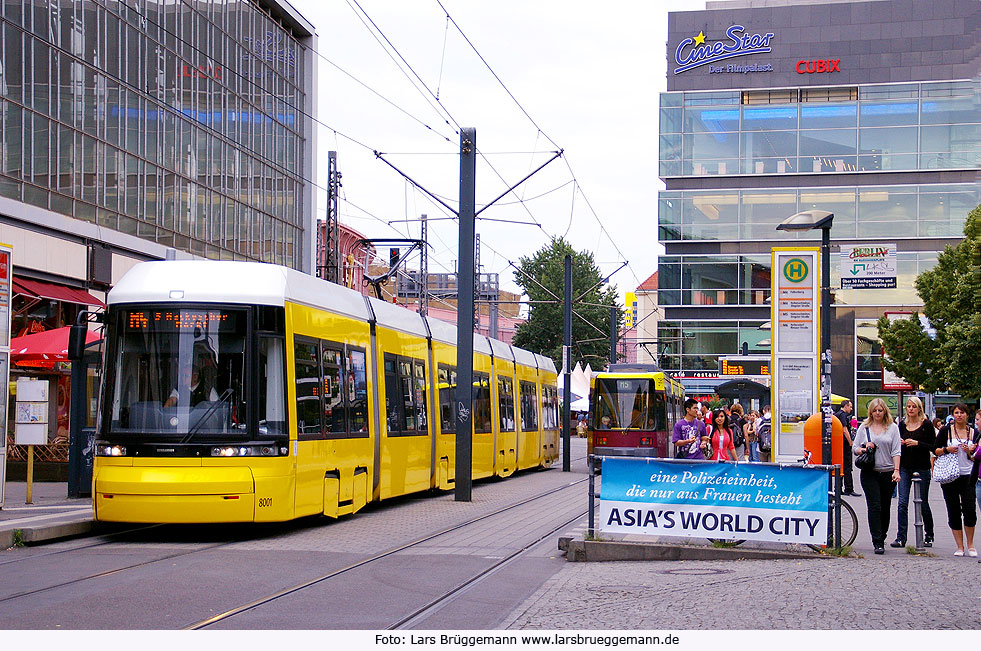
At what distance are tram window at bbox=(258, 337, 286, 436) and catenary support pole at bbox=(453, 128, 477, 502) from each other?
23.3ft

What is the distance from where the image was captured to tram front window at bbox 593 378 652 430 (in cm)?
3238

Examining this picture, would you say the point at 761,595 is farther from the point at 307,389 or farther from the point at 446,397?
the point at 446,397

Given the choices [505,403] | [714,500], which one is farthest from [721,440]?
[505,403]

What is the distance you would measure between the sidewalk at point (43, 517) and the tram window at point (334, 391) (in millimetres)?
3116

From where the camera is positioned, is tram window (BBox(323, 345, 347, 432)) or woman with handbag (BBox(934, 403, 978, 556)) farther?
tram window (BBox(323, 345, 347, 432))

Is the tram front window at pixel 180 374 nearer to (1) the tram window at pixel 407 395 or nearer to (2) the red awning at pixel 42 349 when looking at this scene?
(1) the tram window at pixel 407 395

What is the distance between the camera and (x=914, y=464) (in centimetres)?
1290

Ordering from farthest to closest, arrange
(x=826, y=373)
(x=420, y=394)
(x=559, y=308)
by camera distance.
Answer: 1. (x=559, y=308)
2. (x=420, y=394)
3. (x=826, y=373)

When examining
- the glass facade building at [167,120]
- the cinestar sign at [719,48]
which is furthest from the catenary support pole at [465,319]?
the cinestar sign at [719,48]

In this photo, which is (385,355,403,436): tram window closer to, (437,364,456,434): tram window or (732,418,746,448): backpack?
(437,364,456,434): tram window

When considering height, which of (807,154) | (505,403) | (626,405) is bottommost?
(626,405)

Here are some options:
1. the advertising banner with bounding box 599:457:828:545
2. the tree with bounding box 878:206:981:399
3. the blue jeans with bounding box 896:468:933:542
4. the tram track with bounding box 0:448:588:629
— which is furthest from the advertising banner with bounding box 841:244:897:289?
the advertising banner with bounding box 599:457:828:545

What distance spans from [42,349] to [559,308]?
55475mm

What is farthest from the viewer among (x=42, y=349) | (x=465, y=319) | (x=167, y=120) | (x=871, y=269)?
(x=167, y=120)
